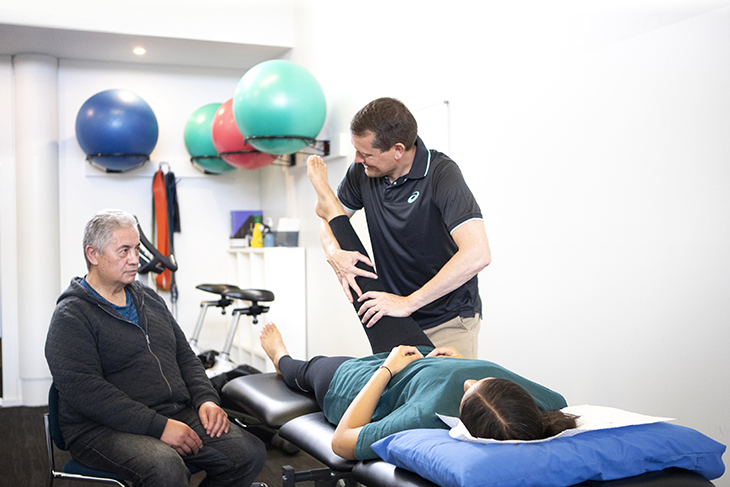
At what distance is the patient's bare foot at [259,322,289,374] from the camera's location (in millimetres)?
2248

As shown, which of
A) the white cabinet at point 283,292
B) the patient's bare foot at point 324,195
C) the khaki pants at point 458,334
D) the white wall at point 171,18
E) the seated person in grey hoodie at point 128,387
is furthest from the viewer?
the white cabinet at point 283,292

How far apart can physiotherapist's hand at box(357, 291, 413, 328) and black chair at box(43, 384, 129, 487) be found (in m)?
0.80

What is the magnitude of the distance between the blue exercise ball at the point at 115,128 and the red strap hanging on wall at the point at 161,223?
453 mm

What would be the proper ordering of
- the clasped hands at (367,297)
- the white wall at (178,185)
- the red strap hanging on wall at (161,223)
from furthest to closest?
the red strap hanging on wall at (161,223) → the white wall at (178,185) → the clasped hands at (367,297)

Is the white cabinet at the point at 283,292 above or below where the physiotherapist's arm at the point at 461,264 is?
below

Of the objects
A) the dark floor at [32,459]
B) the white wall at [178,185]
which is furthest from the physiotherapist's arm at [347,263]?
the white wall at [178,185]

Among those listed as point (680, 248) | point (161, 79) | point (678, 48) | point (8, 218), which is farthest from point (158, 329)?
point (161, 79)

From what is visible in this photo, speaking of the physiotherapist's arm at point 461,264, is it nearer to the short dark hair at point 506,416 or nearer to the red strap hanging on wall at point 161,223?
the short dark hair at point 506,416

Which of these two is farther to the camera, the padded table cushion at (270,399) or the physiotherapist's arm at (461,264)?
the padded table cushion at (270,399)

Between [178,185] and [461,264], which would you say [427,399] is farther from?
[178,185]

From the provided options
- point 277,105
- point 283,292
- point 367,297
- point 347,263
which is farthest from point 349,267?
point 283,292

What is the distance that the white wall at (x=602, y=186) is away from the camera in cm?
171

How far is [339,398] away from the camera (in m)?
Result: 1.70

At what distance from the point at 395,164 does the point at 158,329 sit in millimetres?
899
